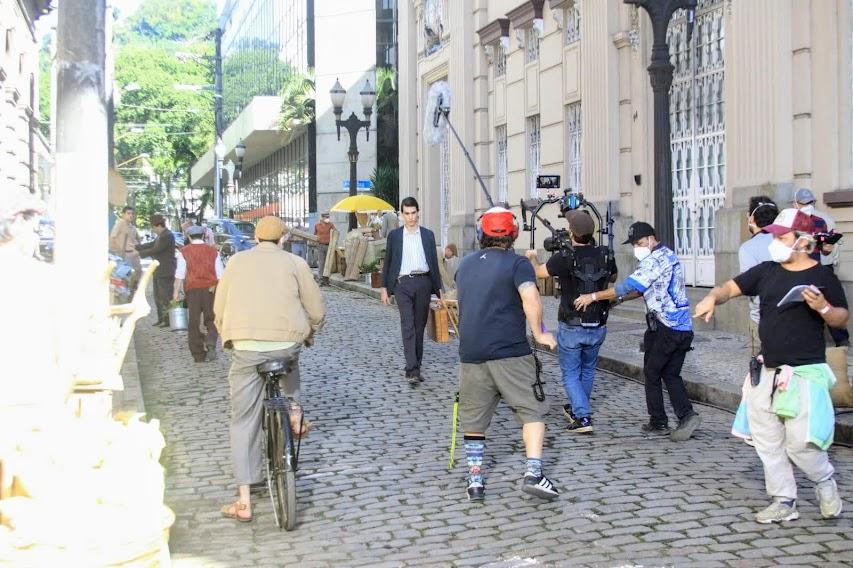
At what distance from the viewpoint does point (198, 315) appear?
13.9 m

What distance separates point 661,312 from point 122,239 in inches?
522

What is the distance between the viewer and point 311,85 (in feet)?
153

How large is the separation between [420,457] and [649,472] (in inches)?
62.3

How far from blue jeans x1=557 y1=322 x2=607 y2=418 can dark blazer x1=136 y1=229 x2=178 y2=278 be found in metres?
9.31

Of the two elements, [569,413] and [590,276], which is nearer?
[590,276]

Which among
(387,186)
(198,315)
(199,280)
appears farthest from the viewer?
(387,186)

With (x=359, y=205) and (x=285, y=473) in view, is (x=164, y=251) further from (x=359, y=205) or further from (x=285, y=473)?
(x=359, y=205)

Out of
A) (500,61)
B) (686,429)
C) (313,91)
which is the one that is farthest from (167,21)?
(686,429)

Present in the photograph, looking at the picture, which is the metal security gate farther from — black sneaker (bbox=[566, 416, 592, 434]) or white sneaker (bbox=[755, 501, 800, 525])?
white sneaker (bbox=[755, 501, 800, 525])

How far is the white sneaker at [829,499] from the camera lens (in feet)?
21.6

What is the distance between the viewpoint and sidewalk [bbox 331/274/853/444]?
10.5 m

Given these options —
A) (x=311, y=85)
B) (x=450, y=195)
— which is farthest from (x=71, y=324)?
(x=311, y=85)

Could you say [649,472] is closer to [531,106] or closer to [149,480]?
[149,480]

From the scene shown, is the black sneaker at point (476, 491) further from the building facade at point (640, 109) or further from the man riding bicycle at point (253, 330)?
the building facade at point (640, 109)
